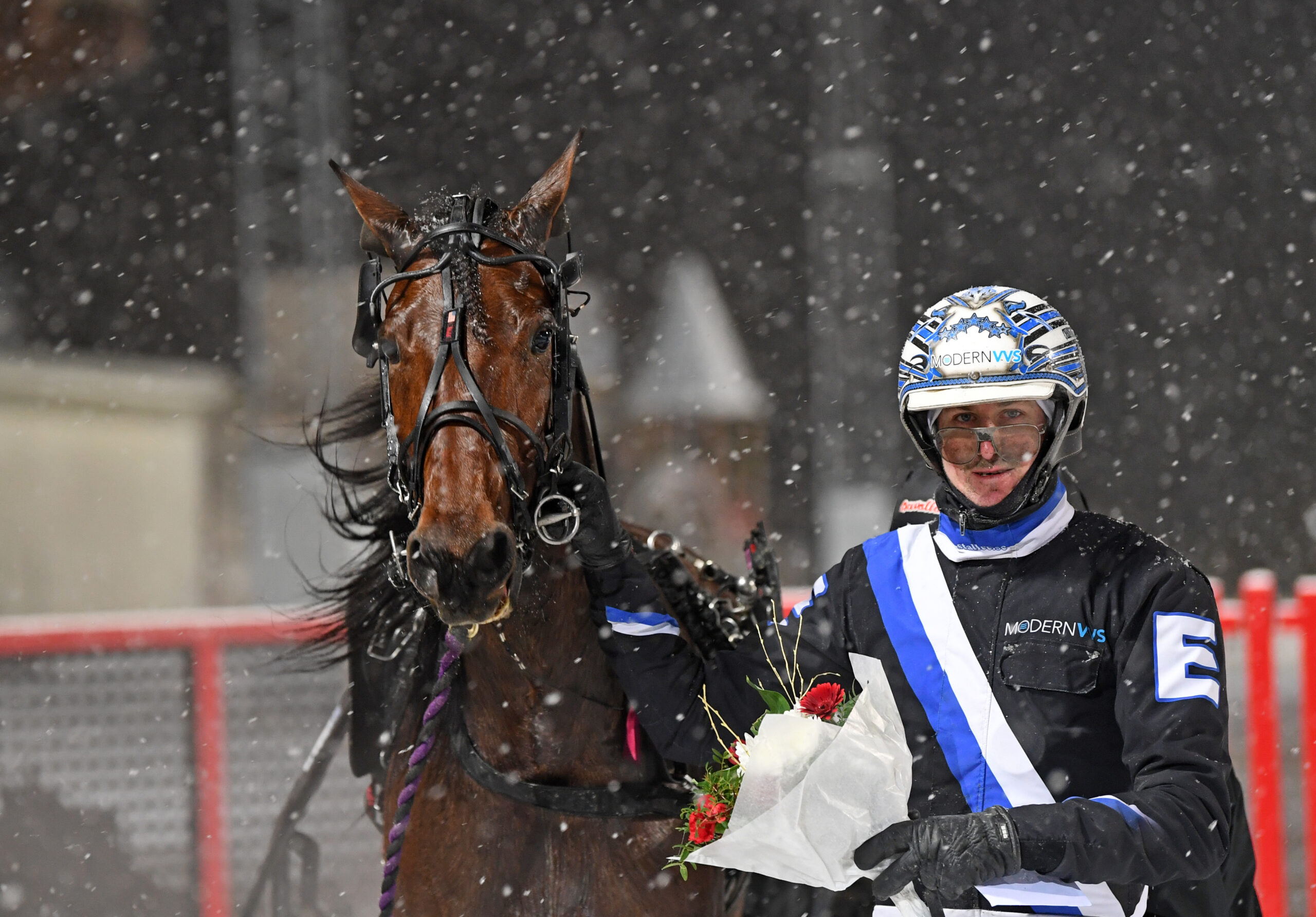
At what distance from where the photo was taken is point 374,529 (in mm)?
2711

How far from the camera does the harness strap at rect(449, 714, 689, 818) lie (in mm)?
2188

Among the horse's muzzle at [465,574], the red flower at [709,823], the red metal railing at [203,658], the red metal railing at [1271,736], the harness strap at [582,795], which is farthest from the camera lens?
the red metal railing at [203,658]

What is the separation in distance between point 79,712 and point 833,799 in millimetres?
3820

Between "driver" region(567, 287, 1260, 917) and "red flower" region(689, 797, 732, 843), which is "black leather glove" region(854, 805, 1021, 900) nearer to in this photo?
"driver" region(567, 287, 1260, 917)

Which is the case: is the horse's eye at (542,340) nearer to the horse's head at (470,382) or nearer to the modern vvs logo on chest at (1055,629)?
the horse's head at (470,382)

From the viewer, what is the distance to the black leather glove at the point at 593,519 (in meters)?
2.11

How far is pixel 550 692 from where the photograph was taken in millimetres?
2227

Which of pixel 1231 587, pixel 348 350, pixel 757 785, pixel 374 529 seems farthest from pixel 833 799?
pixel 1231 587

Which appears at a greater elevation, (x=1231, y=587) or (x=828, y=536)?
(x=828, y=536)

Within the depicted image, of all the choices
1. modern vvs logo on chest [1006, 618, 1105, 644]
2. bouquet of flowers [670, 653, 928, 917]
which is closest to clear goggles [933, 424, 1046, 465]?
modern vvs logo on chest [1006, 618, 1105, 644]

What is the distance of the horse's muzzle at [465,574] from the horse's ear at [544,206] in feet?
2.13

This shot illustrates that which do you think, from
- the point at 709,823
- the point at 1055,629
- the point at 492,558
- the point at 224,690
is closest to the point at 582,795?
the point at 709,823

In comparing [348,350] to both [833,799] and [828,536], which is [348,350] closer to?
[828,536]

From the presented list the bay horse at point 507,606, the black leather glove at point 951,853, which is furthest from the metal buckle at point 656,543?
the black leather glove at point 951,853
